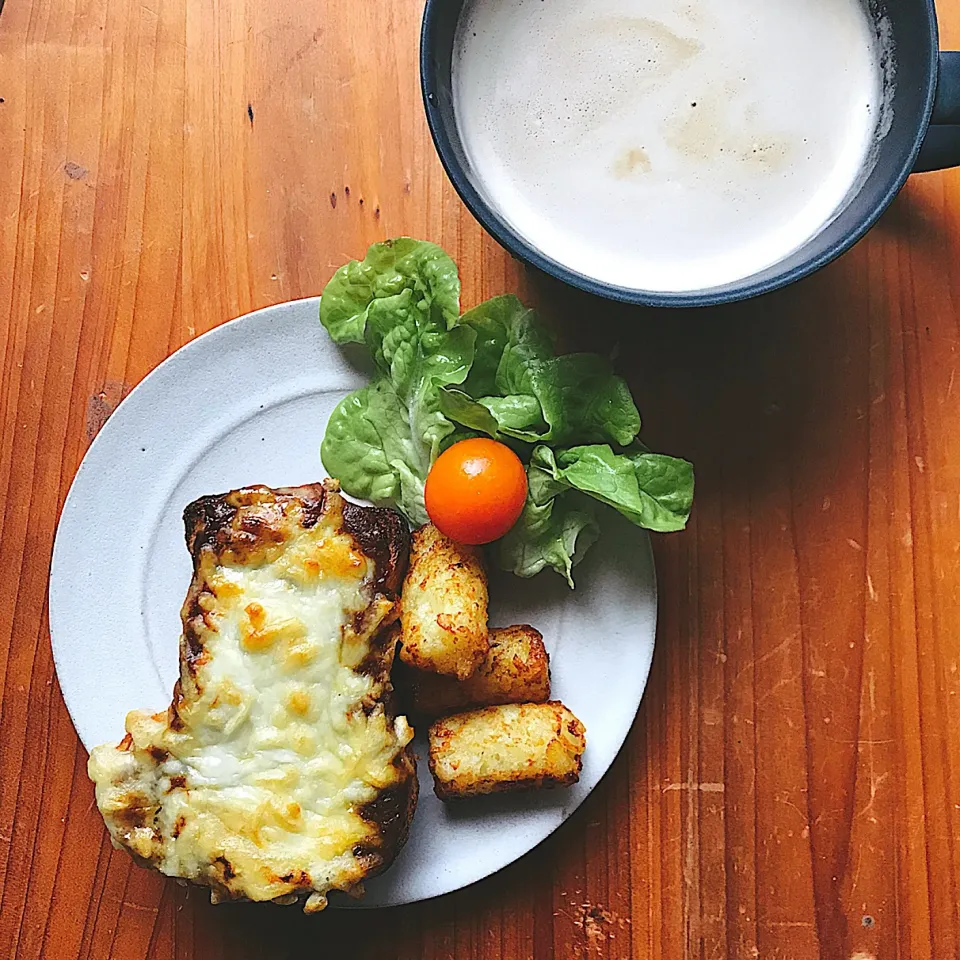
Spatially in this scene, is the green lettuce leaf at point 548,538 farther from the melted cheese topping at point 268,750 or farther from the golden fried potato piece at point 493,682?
the melted cheese topping at point 268,750

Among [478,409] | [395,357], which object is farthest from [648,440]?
[395,357]

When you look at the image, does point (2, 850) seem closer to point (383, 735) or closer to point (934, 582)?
point (383, 735)

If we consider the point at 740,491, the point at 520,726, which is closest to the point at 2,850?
the point at 520,726

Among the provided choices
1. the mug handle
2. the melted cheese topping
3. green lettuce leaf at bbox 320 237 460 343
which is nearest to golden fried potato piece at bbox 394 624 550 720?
the melted cheese topping

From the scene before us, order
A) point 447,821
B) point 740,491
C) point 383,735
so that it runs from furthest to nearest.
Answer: point 740,491, point 447,821, point 383,735

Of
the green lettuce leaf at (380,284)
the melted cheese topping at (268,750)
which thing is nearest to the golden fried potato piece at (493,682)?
the melted cheese topping at (268,750)

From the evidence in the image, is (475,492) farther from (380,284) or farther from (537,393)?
(380,284)
